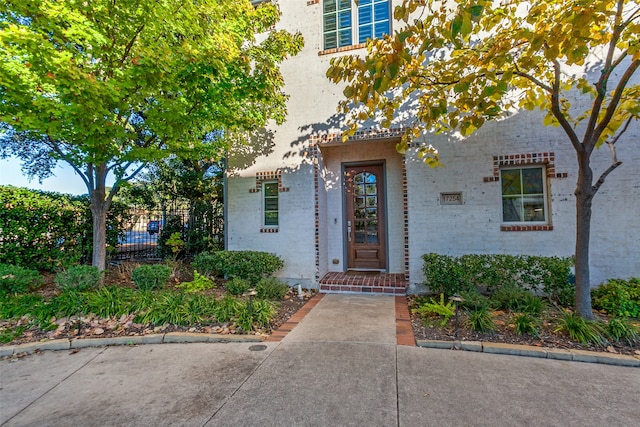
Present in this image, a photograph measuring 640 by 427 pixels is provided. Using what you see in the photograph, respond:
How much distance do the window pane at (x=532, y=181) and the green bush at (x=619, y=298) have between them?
1.76 metres

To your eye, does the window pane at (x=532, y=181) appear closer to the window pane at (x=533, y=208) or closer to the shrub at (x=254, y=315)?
the window pane at (x=533, y=208)

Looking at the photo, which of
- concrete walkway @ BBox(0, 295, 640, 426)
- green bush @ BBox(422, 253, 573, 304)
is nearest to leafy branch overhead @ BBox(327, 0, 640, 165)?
green bush @ BBox(422, 253, 573, 304)

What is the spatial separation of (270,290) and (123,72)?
4.00m

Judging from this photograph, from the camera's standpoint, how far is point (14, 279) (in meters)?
4.66

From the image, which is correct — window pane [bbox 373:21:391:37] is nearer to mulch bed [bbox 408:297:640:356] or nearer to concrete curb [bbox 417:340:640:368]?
mulch bed [bbox 408:297:640:356]

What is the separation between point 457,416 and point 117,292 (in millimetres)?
5053

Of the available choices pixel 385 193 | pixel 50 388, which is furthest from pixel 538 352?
pixel 50 388

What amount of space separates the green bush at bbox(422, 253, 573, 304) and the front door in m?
1.64

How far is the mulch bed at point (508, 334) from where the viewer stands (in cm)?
312

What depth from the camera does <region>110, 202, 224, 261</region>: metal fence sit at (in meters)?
7.50

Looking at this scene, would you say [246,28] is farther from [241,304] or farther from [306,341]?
[306,341]

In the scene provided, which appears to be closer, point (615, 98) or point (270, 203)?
point (615, 98)

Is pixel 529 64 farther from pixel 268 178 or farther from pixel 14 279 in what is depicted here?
pixel 14 279

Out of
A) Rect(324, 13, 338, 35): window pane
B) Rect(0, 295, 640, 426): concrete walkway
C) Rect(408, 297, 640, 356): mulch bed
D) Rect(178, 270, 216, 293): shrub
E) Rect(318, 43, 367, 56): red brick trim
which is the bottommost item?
Rect(0, 295, 640, 426): concrete walkway
